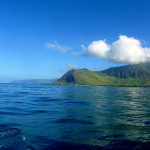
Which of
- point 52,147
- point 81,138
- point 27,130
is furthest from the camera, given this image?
point 27,130

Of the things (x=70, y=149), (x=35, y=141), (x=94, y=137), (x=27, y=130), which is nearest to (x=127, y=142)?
(x=94, y=137)

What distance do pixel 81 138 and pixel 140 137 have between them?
5.00m

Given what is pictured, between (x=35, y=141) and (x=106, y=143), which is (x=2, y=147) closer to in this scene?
(x=35, y=141)

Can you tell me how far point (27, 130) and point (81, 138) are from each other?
17.0 feet

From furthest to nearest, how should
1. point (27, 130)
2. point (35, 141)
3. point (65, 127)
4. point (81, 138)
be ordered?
point (65, 127) → point (27, 130) → point (81, 138) → point (35, 141)

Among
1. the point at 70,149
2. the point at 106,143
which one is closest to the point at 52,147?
the point at 70,149

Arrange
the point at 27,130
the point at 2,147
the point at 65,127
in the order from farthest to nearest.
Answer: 1. the point at 65,127
2. the point at 27,130
3. the point at 2,147

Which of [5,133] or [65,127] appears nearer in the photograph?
[5,133]

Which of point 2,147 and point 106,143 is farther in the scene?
point 106,143

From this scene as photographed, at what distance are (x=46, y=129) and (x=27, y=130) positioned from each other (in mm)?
1744

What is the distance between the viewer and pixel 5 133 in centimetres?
1173

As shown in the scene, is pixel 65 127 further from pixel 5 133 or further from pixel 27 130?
pixel 5 133

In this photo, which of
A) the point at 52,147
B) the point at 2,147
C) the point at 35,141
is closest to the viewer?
the point at 2,147

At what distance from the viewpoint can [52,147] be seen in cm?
A: 962
